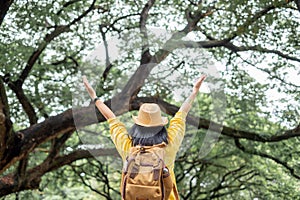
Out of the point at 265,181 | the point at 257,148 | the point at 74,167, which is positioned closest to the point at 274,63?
the point at 257,148

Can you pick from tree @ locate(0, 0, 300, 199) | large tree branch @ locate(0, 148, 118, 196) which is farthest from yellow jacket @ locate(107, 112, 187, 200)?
large tree branch @ locate(0, 148, 118, 196)

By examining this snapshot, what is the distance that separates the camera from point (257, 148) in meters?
8.25

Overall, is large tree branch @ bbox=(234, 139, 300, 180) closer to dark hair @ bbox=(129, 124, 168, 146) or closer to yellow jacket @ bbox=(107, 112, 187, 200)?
yellow jacket @ bbox=(107, 112, 187, 200)

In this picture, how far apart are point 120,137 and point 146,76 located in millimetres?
1551

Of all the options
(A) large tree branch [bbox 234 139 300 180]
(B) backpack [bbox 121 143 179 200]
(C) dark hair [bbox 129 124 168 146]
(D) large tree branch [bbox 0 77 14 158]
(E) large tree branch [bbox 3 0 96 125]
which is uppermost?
(E) large tree branch [bbox 3 0 96 125]

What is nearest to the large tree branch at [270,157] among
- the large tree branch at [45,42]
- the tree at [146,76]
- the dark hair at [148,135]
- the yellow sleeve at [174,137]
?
the tree at [146,76]

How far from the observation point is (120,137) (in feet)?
11.1

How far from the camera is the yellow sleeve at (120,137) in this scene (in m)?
3.33

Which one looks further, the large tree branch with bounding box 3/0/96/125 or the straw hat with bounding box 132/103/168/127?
the large tree branch with bounding box 3/0/96/125

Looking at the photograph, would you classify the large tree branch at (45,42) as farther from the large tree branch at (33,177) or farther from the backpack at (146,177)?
the backpack at (146,177)

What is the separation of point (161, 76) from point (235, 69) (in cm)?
303

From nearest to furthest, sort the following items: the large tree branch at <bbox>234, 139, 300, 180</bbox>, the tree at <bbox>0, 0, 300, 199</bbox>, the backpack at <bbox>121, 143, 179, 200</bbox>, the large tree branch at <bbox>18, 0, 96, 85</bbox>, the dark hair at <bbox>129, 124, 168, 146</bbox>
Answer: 1. the backpack at <bbox>121, 143, 179, 200</bbox>
2. the dark hair at <bbox>129, 124, 168, 146</bbox>
3. the tree at <bbox>0, 0, 300, 199</bbox>
4. the large tree branch at <bbox>18, 0, 96, 85</bbox>
5. the large tree branch at <bbox>234, 139, 300, 180</bbox>

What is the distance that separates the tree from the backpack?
1444 mm

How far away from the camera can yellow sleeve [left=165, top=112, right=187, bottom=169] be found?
3.27 m
